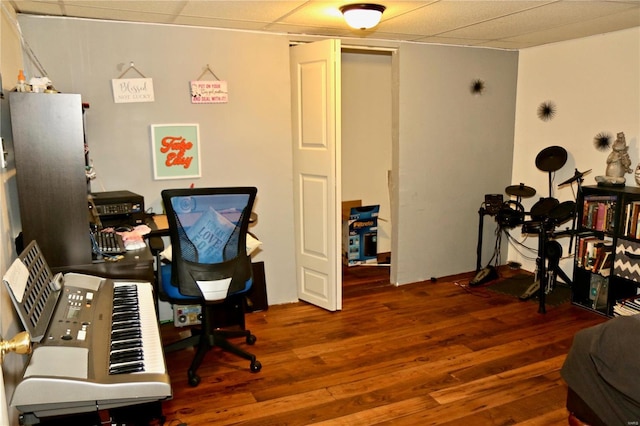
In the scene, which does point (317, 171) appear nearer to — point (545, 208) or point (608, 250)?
point (545, 208)

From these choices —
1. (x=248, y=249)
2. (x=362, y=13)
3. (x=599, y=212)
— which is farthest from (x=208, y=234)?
(x=599, y=212)

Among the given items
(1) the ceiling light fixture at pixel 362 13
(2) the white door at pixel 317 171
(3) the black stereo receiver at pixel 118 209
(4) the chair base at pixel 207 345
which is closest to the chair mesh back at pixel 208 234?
(4) the chair base at pixel 207 345

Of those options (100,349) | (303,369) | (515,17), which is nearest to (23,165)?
(100,349)

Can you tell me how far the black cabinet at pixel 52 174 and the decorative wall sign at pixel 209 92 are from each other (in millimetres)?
1310

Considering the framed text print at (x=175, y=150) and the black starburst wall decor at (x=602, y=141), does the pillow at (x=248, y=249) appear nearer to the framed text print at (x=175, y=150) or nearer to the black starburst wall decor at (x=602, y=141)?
the framed text print at (x=175, y=150)

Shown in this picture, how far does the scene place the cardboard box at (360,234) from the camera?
5121 mm

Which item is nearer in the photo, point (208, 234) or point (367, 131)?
point (208, 234)

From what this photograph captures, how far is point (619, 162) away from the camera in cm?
368

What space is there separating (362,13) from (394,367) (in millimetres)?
2182

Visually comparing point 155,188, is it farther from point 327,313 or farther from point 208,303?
point 327,313

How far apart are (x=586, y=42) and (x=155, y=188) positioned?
12.2 feet

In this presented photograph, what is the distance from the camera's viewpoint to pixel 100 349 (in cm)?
157

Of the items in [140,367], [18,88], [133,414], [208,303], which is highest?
[18,88]

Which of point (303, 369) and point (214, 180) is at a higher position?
point (214, 180)
